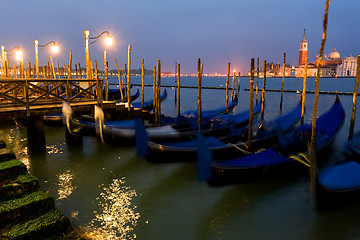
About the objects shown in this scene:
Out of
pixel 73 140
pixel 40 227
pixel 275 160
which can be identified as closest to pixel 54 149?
pixel 73 140

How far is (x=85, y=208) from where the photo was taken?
14.5ft

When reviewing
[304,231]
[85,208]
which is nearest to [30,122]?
[85,208]

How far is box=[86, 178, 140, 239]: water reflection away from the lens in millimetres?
3755

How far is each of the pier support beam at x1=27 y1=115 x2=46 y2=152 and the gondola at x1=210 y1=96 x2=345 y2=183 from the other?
16.3ft

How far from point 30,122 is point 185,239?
535 centimetres

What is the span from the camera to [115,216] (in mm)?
4207

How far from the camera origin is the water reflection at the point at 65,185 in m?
4.88

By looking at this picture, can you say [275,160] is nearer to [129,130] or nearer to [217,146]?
[217,146]

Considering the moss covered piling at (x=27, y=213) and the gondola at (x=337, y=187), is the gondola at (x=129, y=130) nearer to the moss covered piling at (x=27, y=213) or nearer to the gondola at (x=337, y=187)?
the moss covered piling at (x=27, y=213)

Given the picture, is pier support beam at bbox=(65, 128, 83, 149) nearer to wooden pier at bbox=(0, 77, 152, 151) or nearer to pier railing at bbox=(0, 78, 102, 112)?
wooden pier at bbox=(0, 77, 152, 151)

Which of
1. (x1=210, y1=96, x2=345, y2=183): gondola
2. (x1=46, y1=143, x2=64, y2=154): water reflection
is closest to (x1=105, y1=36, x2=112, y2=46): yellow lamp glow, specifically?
(x1=46, y1=143, x2=64, y2=154): water reflection

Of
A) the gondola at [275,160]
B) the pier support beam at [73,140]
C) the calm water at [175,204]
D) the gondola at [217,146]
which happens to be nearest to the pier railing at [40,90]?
the pier support beam at [73,140]

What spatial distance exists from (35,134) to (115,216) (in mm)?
4112

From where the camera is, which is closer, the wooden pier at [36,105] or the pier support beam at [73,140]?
the wooden pier at [36,105]
